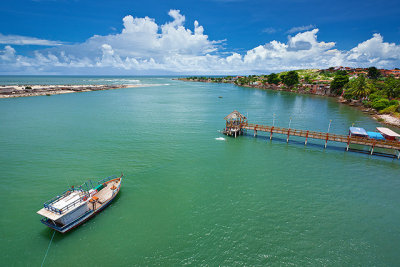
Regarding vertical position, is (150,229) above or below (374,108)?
below

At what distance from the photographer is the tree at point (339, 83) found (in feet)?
434

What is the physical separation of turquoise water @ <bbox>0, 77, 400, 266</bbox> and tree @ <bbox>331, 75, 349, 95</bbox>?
114 m

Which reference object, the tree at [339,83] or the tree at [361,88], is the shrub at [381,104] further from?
the tree at [339,83]

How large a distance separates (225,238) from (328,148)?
124 ft

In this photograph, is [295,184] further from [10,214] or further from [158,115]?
[158,115]

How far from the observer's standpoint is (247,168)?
35.4 metres

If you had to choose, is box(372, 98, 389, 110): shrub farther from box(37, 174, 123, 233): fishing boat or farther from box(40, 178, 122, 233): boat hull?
box(40, 178, 122, 233): boat hull

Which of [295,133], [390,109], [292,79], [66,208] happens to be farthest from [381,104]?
[66,208]

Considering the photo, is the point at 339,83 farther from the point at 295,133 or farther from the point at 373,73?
the point at 295,133

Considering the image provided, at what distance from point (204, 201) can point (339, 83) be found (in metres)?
150

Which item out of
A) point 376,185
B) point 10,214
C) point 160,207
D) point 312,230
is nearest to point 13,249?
point 10,214

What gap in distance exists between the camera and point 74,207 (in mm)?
21062

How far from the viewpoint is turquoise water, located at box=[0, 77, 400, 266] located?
19016 millimetres

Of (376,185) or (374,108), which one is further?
(374,108)
